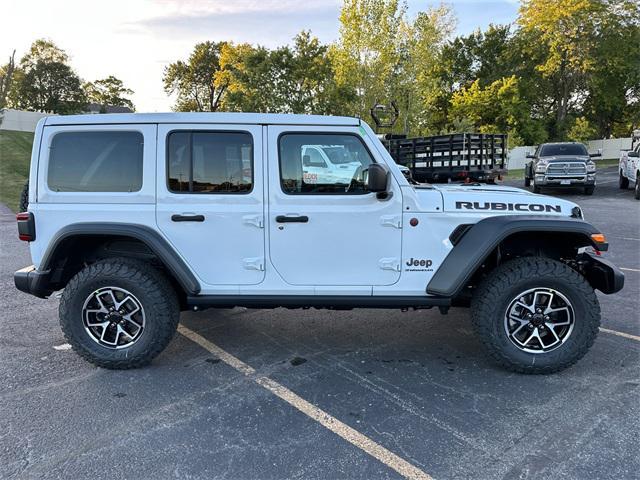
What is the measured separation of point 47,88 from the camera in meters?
40.7

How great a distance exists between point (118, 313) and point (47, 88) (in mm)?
45134

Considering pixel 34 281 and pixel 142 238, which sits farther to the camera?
pixel 34 281

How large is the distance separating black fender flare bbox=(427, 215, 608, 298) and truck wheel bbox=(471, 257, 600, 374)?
26 centimetres

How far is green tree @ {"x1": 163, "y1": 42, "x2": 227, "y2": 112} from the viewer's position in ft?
166

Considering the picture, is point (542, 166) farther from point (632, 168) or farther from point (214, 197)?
point (214, 197)

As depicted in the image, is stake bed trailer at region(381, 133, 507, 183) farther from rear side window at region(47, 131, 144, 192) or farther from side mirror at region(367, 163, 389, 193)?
rear side window at region(47, 131, 144, 192)

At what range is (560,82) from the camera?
136 feet

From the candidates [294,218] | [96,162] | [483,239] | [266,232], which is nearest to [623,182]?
[483,239]

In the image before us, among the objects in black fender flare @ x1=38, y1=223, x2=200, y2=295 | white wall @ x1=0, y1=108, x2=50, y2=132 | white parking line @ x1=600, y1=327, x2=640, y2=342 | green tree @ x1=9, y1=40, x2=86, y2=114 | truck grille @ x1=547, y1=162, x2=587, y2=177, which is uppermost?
green tree @ x1=9, y1=40, x2=86, y2=114

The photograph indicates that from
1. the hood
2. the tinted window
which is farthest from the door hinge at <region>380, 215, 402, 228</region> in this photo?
the tinted window

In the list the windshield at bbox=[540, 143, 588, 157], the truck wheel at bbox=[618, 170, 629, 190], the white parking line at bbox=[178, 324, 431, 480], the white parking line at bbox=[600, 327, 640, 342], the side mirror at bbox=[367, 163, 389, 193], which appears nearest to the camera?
the white parking line at bbox=[178, 324, 431, 480]

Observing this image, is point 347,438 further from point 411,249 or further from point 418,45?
point 418,45

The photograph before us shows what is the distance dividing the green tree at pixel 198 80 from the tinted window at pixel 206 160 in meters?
48.8

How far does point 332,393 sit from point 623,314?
337cm
